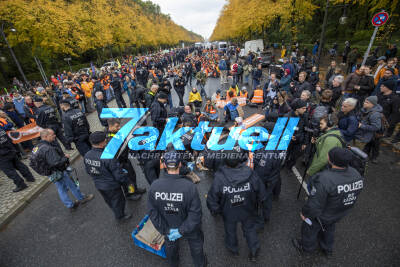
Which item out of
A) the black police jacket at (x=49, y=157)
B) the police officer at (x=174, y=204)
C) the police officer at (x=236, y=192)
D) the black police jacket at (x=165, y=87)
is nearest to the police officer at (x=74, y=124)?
the black police jacket at (x=49, y=157)

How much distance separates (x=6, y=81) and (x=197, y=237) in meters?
35.6

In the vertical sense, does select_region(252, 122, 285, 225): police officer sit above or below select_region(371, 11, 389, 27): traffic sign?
below

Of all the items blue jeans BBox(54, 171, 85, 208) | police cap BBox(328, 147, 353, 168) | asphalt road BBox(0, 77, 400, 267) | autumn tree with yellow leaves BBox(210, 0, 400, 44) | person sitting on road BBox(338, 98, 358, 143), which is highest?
autumn tree with yellow leaves BBox(210, 0, 400, 44)

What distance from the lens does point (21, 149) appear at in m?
6.96

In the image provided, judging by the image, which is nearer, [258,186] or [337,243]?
[258,186]

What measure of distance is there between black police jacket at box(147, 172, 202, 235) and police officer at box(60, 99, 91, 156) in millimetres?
4329

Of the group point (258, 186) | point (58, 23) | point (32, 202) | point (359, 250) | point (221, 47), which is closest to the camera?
point (258, 186)

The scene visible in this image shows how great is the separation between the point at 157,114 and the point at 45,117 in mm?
3724

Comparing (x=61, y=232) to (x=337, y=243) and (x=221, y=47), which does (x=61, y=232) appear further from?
(x=221, y=47)

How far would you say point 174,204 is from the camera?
2490mm

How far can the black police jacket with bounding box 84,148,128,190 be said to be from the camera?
11.3ft

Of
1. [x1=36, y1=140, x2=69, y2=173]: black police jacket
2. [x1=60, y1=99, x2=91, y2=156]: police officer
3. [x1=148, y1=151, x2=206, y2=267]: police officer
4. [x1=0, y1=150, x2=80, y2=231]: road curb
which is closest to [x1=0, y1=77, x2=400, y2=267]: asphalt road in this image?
[x1=0, y1=150, x2=80, y2=231]: road curb

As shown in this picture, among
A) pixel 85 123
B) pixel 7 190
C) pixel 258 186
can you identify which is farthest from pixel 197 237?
pixel 7 190

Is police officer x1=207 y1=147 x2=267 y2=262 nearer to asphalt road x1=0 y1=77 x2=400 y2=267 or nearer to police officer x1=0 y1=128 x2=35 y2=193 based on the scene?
asphalt road x1=0 y1=77 x2=400 y2=267
